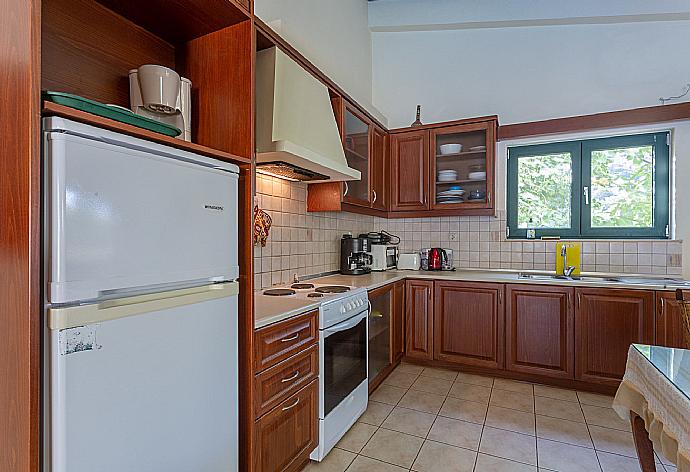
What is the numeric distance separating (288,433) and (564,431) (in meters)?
1.72

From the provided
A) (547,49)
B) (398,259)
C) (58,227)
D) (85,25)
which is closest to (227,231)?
(58,227)

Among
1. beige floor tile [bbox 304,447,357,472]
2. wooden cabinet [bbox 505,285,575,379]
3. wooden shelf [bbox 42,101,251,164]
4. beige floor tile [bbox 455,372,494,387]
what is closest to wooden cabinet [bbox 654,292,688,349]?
wooden cabinet [bbox 505,285,575,379]

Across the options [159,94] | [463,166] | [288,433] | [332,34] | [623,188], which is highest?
[332,34]

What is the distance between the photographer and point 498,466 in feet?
6.45

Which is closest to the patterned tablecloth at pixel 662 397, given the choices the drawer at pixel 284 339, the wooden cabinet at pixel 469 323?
the drawer at pixel 284 339

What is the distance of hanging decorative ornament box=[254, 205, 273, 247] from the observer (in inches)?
92.3

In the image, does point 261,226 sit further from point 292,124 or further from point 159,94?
point 159,94

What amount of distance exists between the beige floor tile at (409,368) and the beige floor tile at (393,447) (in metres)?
1.03

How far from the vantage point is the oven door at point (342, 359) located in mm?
2043

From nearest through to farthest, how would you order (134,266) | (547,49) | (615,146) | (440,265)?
(134,266), (615,146), (547,49), (440,265)

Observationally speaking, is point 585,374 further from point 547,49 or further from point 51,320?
point 51,320

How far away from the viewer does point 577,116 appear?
11.0 feet

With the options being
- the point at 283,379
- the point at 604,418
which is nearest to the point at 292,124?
the point at 283,379

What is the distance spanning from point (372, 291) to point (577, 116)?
8.02 ft
